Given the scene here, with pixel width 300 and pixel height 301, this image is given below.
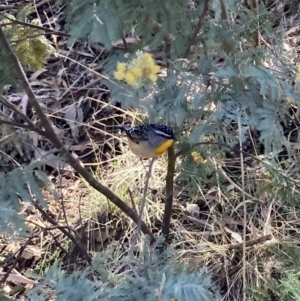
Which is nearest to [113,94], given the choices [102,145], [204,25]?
[204,25]

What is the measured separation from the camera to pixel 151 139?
1.92 metres

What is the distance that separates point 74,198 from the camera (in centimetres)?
276

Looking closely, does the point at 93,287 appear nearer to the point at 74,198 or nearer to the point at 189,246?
the point at 189,246

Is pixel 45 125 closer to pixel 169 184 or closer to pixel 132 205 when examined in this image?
pixel 169 184

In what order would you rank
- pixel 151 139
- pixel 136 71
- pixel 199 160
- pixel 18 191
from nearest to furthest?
pixel 136 71 → pixel 18 191 → pixel 151 139 → pixel 199 160

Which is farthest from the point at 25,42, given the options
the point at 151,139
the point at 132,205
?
the point at 132,205

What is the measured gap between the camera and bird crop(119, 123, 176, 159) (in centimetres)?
187

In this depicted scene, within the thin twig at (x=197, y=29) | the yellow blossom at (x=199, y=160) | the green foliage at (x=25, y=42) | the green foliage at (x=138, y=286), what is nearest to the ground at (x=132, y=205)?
the yellow blossom at (x=199, y=160)

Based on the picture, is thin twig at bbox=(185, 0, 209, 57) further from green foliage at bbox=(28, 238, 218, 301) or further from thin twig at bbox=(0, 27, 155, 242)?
green foliage at bbox=(28, 238, 218, 301)

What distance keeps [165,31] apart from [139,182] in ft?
4.10

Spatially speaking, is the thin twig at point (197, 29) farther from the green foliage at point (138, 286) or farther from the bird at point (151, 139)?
the green foliage at point (138, 286)

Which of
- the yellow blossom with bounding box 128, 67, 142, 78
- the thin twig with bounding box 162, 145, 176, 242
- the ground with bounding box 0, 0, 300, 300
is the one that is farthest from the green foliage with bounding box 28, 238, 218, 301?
the ground with bounding box 0, 0, 300, 300

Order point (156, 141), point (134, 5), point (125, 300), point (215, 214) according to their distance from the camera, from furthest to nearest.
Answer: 1. point (215, 214)
2. point (156, 141)
3. point (134, 5)
4. point (125, 300)

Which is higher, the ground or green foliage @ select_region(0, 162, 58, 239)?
green foliage @ select_region(0, 162, 58, 239)
